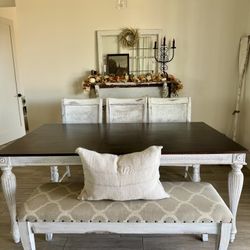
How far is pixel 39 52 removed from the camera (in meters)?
3.88

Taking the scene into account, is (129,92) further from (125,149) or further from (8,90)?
(8,90)

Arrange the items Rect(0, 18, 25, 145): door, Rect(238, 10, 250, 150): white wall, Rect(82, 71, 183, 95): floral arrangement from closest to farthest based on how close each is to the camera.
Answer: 1. Rect(238, 10, 250, 150): white wall
2. Rect(82, 71, 183, 95): floral arrangement
3. Rect(0, 18, 25, 145): door

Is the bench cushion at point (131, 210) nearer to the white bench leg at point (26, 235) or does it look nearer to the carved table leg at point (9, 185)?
the white bench leg at point (26, 235)

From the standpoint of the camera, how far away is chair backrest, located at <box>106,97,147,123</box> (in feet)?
8.54

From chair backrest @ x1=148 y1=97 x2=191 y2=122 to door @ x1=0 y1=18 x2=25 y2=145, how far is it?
310 cm

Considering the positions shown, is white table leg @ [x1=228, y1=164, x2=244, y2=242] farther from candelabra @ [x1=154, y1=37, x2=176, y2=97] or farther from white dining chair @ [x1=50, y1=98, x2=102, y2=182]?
candelabra @ [x1=154, y1=37, x2=176, y2=97]

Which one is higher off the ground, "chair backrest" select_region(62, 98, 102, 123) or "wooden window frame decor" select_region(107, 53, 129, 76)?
"wooden window frame decor" select_region(107, 53, 129, 76)

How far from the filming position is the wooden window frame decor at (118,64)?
3.76m

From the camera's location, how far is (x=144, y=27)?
3703 millimetres

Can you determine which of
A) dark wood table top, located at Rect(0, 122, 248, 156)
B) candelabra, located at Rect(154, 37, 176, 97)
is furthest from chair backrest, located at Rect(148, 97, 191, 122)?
candelabra, located at Rect(154, 37, 176, 97)

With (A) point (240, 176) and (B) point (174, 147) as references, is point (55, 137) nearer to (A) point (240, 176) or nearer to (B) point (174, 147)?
(B) point (174, 147)

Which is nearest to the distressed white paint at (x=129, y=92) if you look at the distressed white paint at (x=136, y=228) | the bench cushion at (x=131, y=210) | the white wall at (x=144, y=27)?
the white wall at (x=144, y=27)

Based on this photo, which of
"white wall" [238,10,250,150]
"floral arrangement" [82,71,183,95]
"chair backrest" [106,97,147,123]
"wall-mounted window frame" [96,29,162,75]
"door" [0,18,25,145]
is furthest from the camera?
"door" [0,18,25,145]

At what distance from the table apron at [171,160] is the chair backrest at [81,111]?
101 centimetres
